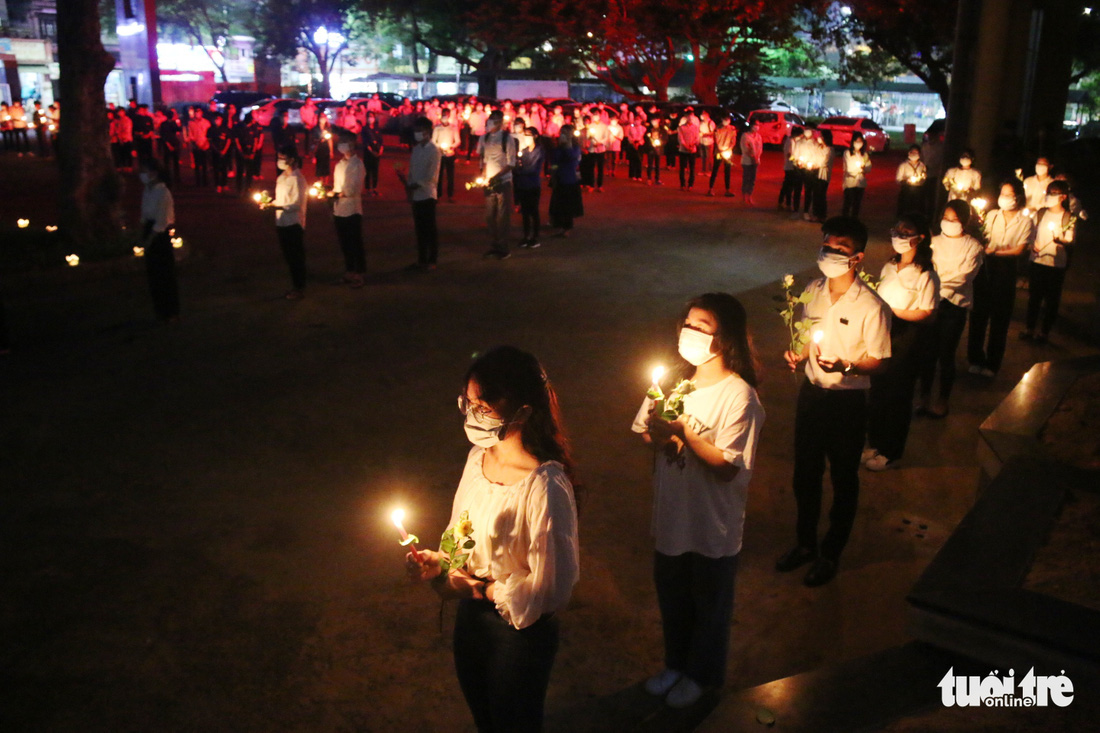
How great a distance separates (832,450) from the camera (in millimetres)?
5113

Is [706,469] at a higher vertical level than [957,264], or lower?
lower

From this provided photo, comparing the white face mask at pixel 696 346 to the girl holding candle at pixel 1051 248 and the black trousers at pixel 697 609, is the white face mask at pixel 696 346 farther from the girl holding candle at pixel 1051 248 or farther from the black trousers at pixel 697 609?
the girl holding candle at pixel 1051 248

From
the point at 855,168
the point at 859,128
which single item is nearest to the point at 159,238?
the point at 855,168

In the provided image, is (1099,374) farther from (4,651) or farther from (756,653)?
(4,651)

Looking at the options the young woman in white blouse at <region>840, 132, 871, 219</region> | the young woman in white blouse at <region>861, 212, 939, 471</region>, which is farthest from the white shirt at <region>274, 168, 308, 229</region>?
the young woman in white blouse at <region>840, 132, 871, 219</region>

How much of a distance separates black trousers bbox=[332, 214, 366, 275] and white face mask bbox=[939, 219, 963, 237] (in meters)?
7.05

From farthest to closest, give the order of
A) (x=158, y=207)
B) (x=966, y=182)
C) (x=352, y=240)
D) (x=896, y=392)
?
1. (x=966, y=182)
2. (x=352, y=240)
3. (x=158, y=207)
4. (x=896, y=392)

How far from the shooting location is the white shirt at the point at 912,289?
20.8ft

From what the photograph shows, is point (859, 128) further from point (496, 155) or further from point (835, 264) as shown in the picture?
point (835, 264)

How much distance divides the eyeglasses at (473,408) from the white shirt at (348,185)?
339 inches

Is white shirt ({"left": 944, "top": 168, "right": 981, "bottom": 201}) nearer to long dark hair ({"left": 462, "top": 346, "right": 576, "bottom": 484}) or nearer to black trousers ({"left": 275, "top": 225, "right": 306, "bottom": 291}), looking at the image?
black trousers ({"left": 275, "top": 225, "right": 306, "bottom": 291})

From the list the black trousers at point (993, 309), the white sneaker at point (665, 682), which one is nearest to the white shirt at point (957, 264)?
the black trousers at point (993, 309)

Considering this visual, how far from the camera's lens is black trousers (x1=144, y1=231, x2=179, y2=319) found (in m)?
10.3

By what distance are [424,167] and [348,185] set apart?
4.41 feet
